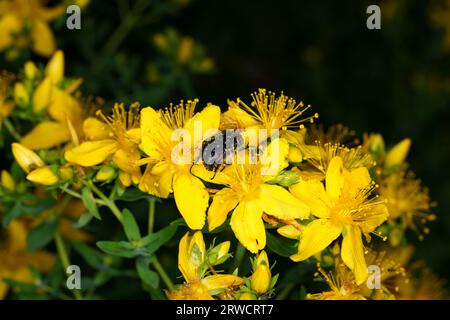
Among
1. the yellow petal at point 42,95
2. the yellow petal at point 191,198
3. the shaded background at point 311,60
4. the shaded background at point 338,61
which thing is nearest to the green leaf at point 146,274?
the yellow petal at point 191,198

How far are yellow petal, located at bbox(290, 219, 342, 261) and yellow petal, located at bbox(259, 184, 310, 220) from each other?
6 centimetres

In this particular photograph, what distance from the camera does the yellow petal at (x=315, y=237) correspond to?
161cm

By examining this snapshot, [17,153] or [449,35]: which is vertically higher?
[449,35]

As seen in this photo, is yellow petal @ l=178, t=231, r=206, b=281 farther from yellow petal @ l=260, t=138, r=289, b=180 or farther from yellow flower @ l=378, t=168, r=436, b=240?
yellow flower @ l=378, t=168, r=436, b=240

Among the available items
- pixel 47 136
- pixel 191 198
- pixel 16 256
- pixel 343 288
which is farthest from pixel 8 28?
pixel 343 288

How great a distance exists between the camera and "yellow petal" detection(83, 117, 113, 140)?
1886mm

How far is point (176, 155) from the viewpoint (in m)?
1.71

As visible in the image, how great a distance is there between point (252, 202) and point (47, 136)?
72cm

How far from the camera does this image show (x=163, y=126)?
5.60ft
